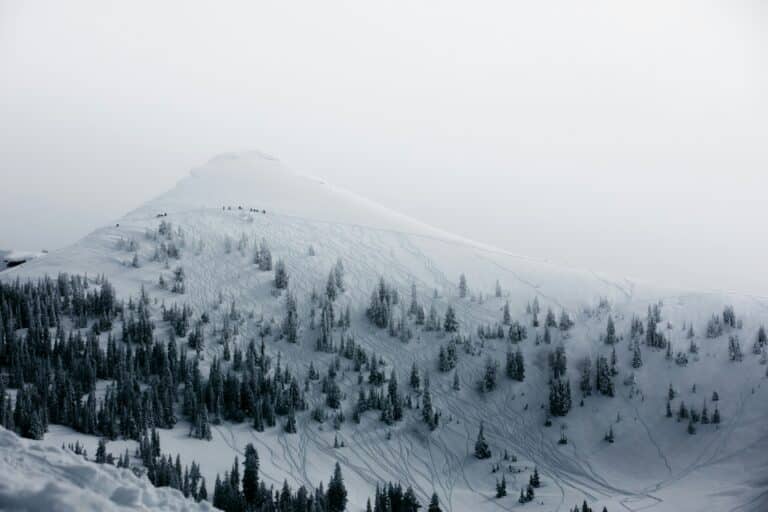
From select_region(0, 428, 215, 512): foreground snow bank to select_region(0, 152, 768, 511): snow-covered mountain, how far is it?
65124 millimetres

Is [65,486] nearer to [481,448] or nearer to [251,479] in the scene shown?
[251,479]

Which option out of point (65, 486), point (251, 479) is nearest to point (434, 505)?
point (251, 479)

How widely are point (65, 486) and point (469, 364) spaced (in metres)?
105

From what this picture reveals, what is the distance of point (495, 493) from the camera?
106688 millimetres

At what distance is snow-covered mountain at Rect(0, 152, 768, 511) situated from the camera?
349 feet

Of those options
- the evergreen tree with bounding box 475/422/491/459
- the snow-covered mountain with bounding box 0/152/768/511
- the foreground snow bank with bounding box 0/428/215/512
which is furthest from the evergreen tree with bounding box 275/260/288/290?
the foreground snow bank with bounding box 0/428/215/512

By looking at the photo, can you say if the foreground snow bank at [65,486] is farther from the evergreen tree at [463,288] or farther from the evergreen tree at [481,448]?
the evergreen tree at [463,288]

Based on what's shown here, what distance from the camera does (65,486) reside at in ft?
100

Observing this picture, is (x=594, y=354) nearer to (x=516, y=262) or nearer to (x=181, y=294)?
(x=516, y=262)

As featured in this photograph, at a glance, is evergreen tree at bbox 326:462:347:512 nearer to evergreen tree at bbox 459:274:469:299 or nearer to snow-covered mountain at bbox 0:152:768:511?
snow-covered mountain at bbox 0:152:768:511

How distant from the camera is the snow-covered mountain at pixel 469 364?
349 ft

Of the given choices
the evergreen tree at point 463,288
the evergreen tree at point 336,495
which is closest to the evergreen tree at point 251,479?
the evergreen tree at point 336,495

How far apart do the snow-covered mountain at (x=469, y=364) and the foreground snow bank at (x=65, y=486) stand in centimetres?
6512

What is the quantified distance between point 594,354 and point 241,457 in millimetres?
62700
